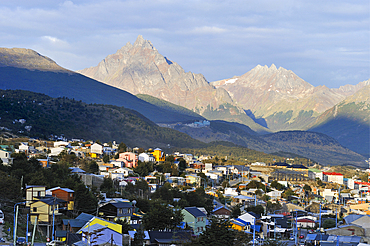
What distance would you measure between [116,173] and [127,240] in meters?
54.0

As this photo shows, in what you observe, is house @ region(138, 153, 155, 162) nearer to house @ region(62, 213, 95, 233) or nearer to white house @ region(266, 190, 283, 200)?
white house @ region(266, 190, 283, 200)

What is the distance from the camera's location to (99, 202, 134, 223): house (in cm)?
5121

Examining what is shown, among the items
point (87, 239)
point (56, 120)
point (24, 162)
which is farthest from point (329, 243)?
point (56, 120)

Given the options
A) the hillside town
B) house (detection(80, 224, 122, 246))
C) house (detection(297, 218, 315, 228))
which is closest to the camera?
house (detection(80, 224, 122, 246))

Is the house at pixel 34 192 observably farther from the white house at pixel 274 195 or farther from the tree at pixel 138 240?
the white house at pixel 274 195

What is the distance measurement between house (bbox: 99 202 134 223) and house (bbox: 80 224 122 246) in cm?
1354

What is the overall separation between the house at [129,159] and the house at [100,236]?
77.6m

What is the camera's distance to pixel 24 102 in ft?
641

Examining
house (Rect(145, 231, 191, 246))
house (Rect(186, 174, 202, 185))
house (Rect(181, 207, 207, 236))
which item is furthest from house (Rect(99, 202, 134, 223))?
house (Rect(186, 174, 202, 185))

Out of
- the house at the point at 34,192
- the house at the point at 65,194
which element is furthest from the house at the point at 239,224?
the house at the point at 34,192

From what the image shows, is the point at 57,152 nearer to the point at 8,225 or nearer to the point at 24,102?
the point at 8,225

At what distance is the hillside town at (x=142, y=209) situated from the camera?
131ft

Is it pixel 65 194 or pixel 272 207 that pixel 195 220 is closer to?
pixel 65 194

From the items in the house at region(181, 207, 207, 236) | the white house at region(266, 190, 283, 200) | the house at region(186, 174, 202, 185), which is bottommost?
the white house at region(266, 190, 283, 200)
